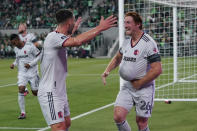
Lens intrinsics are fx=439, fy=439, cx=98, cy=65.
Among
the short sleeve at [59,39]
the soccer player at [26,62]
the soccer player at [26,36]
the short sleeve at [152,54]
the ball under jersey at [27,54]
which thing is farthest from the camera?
the soccer player at [26,36]

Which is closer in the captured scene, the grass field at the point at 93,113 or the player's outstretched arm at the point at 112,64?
the player's outstretched arm at the point at 112,64

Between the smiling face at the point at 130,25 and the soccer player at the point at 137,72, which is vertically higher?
the smiling face at the point at 130,25

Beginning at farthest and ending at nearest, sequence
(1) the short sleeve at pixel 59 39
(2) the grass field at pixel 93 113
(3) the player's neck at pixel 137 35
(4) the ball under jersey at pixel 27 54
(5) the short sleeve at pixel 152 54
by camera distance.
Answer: (4) the ball under jersey at pixel 27 54, (2) the grass field at pixel 93 113, (3) the player's neck at pixel 137 35, (5) the short sleeve at pixel 152 54, (1) the short sleeve at pixel 59 39

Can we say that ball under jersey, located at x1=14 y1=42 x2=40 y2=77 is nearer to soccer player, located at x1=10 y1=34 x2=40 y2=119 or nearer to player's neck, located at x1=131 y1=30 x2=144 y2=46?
soccer player, located at x1=10 y1=34 x2=40 y2=119

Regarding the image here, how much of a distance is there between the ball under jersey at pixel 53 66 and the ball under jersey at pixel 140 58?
1.07 meters

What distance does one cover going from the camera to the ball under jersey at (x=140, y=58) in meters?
6.55

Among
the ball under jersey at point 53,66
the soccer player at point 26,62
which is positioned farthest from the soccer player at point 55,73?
the soccer player at point 26,62

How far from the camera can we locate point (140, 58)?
261 inches

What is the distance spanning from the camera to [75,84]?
60.9 feet

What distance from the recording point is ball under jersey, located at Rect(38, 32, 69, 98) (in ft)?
19.7

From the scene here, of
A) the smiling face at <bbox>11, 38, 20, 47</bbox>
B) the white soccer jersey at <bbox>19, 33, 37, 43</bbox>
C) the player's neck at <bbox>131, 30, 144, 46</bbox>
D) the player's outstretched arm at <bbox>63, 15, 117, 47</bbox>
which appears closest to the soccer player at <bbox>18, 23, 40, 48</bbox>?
the white soccer jersey at <bbox>19, 33, 37, 43</bbox>

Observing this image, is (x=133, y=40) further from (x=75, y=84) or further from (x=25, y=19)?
(x=25, y=19)

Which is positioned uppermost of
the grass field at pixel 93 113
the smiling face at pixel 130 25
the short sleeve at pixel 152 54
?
the smiling face at pixel 130 25

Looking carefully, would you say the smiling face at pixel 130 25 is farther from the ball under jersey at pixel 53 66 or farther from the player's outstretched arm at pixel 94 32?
the ball under jersey at pixel 53 66
